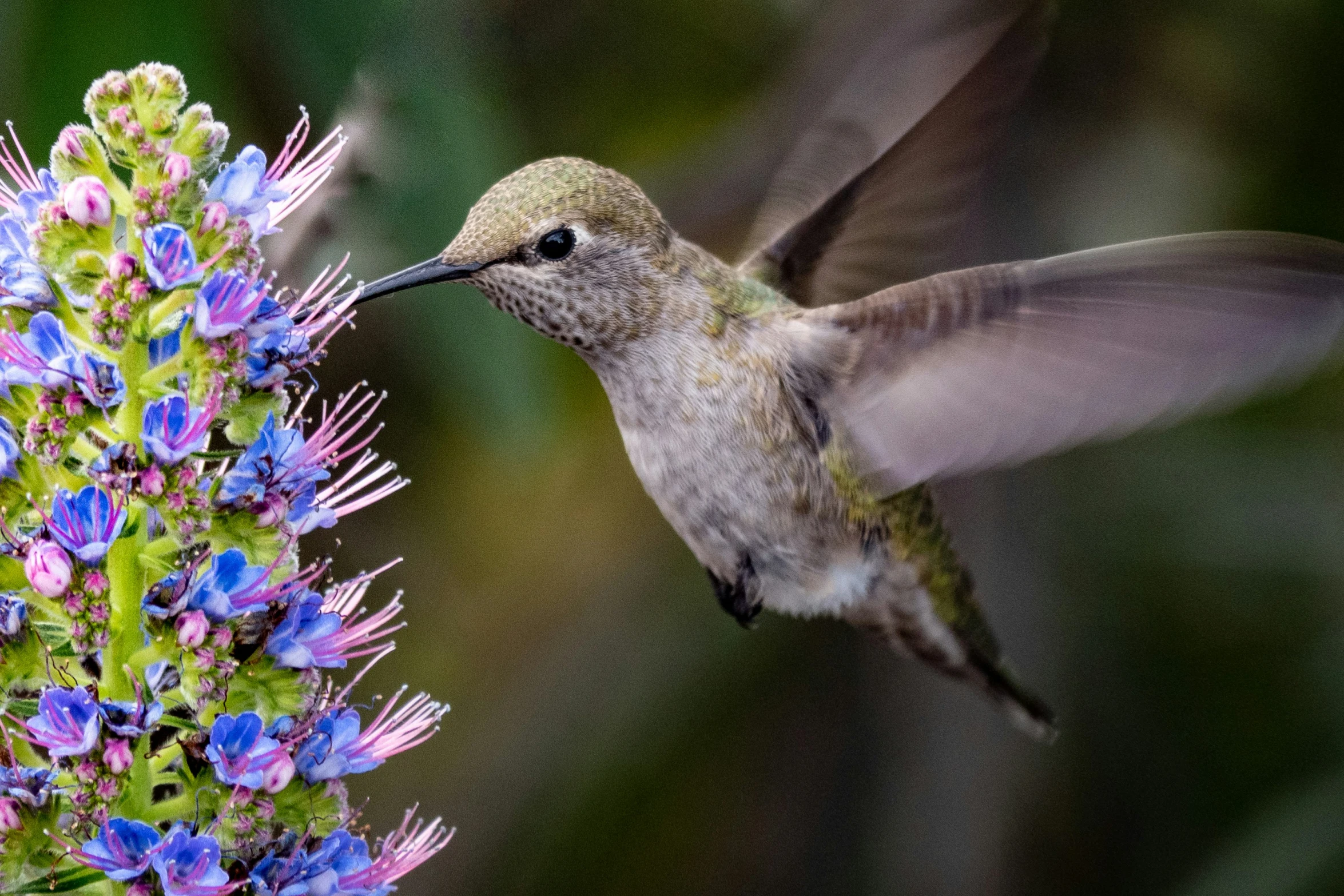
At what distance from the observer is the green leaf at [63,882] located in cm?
214

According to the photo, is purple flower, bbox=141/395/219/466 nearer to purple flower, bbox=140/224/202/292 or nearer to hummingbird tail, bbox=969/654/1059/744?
purple flower, bbox=140/224/202/292

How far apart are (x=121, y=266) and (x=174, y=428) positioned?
25 centimetres

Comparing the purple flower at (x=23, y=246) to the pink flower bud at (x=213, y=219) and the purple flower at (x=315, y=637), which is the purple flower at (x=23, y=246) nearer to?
the pink flower bud at (x=213, y=219)

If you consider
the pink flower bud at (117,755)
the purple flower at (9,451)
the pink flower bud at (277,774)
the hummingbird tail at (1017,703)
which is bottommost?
the hummingbird tail at (1017,703)

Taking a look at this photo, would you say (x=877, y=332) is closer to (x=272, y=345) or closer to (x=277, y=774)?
(x=272, y=345)

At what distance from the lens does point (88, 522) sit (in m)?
2.12

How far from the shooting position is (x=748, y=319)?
338 cm

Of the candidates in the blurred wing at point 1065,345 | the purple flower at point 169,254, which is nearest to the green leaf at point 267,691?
the purple flower at point 169,254

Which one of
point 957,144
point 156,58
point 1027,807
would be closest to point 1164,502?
point 1027,807

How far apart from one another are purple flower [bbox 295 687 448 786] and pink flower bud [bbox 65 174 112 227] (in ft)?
2.74

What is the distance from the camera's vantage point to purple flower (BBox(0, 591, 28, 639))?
217 cm

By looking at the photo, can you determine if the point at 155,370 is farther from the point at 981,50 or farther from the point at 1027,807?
the point at 1027,807

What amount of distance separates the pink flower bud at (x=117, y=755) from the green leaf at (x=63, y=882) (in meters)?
0.18

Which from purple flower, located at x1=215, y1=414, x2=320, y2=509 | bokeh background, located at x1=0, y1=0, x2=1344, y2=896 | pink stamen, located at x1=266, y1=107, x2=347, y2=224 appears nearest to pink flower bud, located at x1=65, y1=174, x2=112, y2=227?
pink stamen, located at x1=266, y1=107, x2=347, y2=224
